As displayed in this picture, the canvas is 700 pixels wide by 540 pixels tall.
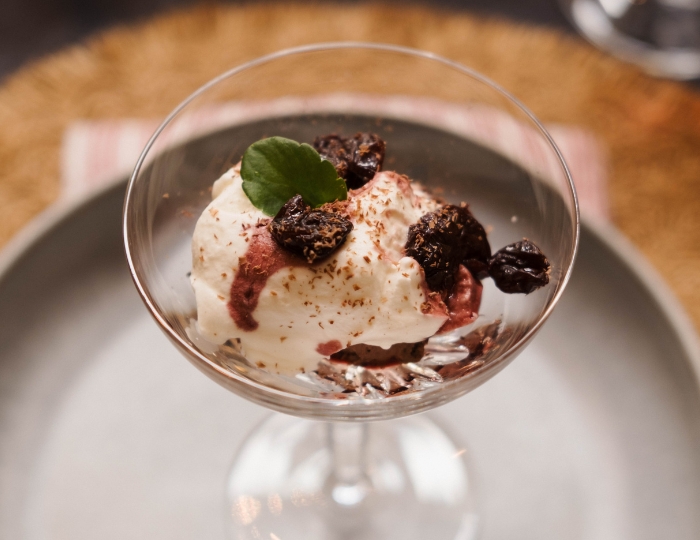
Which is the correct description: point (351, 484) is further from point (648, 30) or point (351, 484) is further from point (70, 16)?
point (70, 16)

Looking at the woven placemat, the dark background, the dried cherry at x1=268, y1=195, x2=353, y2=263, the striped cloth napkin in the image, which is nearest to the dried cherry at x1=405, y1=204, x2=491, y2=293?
the dried cherry at x1=268, y1=195, x2=353, y2=263

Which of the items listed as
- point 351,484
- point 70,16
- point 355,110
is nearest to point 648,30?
point 355,110

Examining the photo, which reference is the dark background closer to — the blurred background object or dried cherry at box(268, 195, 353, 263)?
the blurred background object

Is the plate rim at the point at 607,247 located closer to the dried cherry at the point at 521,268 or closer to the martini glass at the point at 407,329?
the martini glass at the point at 407,329

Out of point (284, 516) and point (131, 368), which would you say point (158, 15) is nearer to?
point (131, 368)

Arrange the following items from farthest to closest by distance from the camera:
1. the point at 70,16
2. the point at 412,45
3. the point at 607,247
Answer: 1. the point at 70,16
2. the point at 412,45
3. the point at 607,247
